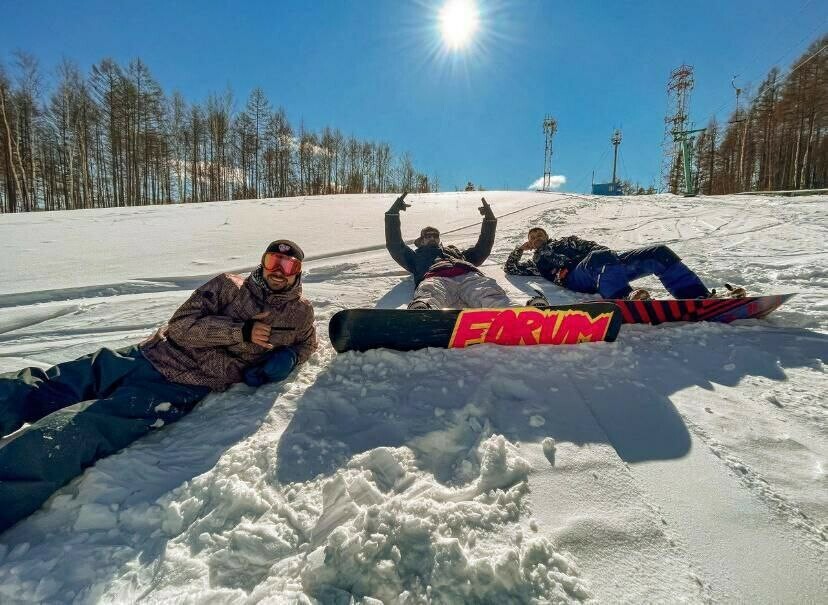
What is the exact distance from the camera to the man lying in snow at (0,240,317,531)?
1.35 m

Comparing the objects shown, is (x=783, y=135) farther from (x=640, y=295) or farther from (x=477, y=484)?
(x=477, y=484)

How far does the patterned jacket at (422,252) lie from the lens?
4.29m

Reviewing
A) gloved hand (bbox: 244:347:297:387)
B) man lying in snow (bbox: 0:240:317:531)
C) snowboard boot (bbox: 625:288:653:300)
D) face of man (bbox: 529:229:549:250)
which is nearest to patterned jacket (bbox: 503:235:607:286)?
face of man (bbox: 529:229:549:250)

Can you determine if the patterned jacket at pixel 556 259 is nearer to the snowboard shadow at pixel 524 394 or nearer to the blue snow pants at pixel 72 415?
the snowboard shadow at pixel 524 394

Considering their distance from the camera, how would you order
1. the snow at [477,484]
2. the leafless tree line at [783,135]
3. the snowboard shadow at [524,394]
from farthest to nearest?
the leafless tree line at [783,135], the snowboard shadow at [524,394], the snow at [477,484]

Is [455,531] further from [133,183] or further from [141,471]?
[133,183]

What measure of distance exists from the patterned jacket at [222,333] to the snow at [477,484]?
0.57ft

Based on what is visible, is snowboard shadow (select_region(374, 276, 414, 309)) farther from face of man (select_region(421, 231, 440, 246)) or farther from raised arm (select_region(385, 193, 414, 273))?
face of man (select_region(421, 231, 440, 246))

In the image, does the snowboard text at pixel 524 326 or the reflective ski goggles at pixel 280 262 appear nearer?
the reflective ski goggles at pixel 280 262

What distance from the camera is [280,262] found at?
2111 millimetres

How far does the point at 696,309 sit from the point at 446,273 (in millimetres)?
2065

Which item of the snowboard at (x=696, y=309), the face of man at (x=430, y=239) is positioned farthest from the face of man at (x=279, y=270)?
the face of man at (x=430, y=239)

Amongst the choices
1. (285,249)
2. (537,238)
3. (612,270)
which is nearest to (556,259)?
(537,238)

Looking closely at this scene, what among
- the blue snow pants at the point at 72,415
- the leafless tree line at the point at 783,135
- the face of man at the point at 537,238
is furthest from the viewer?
the leafless tree line at the point at 783,135
